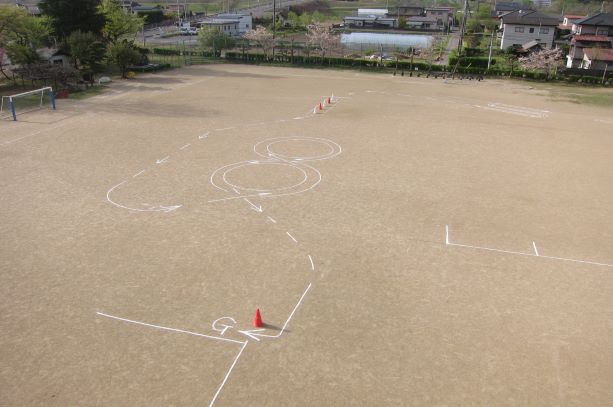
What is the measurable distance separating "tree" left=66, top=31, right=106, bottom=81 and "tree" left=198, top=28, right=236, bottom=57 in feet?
57.0

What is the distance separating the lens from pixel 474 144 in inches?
1095

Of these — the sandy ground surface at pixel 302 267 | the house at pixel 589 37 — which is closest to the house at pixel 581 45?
the house at pixel 589 37

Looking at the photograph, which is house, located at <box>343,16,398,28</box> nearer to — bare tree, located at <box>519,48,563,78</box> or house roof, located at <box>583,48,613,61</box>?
house roof, located at <box>583,48,613,61</box>

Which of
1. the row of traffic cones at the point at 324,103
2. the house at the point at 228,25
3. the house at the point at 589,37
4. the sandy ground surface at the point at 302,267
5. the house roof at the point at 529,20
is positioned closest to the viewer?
the sandy ground surface at the point at 302,267

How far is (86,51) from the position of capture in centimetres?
4303

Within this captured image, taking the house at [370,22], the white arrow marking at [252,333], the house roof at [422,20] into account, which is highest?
the house roof at [422,20]

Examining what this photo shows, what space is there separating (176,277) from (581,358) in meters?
10.9

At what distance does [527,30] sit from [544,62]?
2229 cm

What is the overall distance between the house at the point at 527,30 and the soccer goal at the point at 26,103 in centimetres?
6328

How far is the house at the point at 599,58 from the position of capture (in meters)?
53.2

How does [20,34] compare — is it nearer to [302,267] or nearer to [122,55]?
[122,55]

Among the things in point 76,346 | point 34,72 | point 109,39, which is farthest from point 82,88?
point 76,346

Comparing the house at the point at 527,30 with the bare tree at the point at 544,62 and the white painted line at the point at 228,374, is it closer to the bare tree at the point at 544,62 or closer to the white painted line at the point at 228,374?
the bare tree at the point at 544,62

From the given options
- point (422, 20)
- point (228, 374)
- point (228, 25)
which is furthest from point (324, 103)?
point (422, 20)
